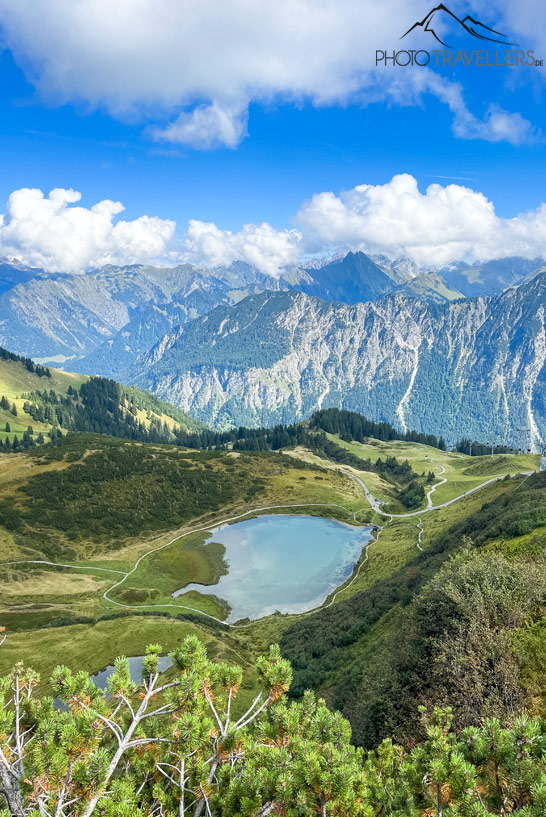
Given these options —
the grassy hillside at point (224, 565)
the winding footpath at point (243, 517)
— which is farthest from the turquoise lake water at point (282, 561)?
the grassy hillside at point (224, 565)

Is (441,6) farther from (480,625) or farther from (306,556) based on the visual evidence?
(306,556)

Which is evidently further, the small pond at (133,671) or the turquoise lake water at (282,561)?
the turquoise lake water at (282,561)

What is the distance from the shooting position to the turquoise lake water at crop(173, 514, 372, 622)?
76438mm

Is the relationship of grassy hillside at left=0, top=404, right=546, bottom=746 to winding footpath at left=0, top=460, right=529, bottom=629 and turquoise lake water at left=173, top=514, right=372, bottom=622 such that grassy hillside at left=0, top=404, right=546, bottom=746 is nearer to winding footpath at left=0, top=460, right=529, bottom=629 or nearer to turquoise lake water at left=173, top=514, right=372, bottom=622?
winding footpath at left=0, top=460, right=529, bottom=629

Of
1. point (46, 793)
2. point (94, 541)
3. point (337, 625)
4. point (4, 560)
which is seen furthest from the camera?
point (94, 541)

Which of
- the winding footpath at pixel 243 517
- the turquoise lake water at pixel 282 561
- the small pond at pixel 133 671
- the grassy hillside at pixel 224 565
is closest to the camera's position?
the grassy hillside at pixel 224 565

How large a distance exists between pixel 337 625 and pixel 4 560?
7263cm

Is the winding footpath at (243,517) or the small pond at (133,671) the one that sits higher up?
the small pond at (133,671)

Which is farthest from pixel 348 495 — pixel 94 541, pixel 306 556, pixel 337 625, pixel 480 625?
pixel 480 625

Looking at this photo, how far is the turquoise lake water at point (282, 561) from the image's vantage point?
251ft

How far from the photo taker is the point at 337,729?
1181 centimetres

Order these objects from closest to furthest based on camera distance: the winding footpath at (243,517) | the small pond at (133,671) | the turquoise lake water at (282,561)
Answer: the small pond at (133,671) < the winding footpath at (243,517) < the turquoise lake water at (282,561)

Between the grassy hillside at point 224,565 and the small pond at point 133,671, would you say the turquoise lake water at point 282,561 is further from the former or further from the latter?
the small pond at point 133,671

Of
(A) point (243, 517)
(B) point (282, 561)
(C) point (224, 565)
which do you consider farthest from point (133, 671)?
(A) point (243, 517)
